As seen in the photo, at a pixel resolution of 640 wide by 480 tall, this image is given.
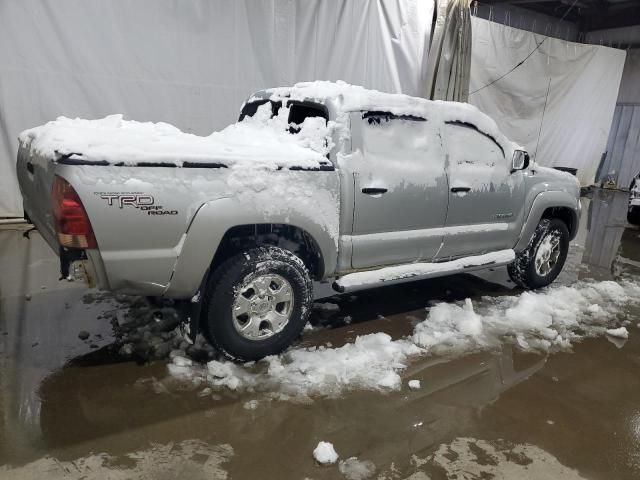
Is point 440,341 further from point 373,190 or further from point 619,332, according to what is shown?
point 619,332

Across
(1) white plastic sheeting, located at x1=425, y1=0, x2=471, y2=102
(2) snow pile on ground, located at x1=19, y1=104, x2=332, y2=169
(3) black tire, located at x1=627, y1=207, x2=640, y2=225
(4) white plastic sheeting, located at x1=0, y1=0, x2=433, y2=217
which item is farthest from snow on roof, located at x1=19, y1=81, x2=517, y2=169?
(3) black tire, located at x1=627, y1=207, x2=640, y2=225

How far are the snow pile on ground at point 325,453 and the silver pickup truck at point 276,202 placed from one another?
967 millimetres

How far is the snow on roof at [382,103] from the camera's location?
146 inches

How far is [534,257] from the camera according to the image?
516cm

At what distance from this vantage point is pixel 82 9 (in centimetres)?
659

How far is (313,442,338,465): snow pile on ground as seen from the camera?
2479 mm

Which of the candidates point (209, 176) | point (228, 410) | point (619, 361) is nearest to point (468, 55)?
point (619, 361)

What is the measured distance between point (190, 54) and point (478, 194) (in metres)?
5.17

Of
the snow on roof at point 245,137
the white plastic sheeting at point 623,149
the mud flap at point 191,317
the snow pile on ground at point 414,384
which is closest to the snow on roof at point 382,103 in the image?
the snow on roof at point 245,137

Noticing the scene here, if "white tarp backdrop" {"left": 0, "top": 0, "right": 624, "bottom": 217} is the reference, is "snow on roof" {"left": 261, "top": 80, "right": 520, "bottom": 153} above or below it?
below

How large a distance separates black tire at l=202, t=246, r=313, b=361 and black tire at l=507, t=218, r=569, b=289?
2.80 metres

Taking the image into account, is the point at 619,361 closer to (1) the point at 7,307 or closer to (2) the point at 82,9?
(1) the point at 7,307

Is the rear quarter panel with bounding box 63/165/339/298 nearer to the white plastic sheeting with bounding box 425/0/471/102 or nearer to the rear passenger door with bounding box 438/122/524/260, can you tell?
the rear passenger door with bounding box 438/122/524/260

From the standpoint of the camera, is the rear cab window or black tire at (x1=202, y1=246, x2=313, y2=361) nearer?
black tire at (x1=202, y1=246, x2=313, y2=361)
